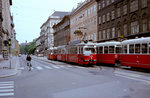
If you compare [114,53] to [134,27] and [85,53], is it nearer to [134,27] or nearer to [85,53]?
[85,53]

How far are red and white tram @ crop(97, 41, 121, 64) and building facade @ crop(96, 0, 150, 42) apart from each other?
6000 mm

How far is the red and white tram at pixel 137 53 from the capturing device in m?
17.1

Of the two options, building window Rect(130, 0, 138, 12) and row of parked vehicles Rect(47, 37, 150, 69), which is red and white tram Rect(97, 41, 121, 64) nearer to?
row of parked vehicles Rect(47, 37, 150, 69)

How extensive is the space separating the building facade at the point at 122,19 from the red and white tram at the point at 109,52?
6.00m

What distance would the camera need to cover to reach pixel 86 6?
48.9 m

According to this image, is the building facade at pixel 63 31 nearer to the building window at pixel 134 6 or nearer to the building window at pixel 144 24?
the building window at pixel 134 6

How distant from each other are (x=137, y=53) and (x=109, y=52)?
6.18 metres

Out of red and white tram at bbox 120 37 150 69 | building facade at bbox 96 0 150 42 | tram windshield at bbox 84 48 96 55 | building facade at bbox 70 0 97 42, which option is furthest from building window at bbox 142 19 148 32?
building facade at bbox 70 0 97 42

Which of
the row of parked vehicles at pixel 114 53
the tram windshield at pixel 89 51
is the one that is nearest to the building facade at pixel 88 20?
the row of parked vehicles at pixel 114 53

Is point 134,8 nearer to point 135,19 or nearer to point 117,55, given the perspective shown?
point 135,19

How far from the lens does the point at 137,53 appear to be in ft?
60.0

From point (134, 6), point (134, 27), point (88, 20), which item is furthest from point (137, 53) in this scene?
point (88, 20)

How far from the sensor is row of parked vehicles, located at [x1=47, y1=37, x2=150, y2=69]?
57.6 ft

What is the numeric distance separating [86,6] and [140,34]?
2374cm
